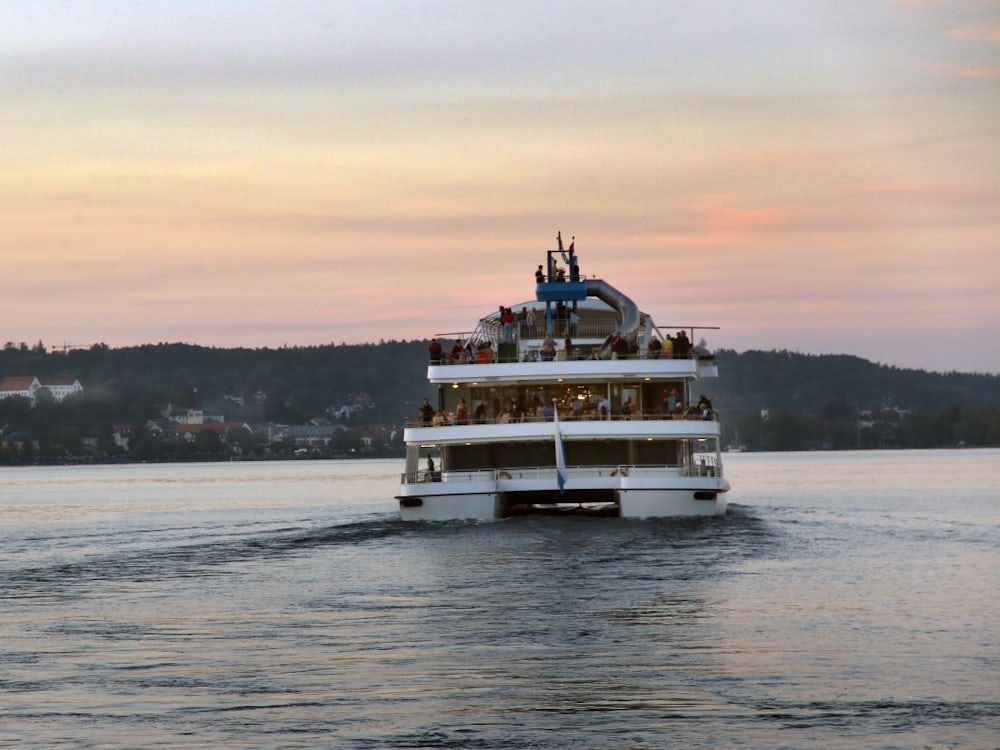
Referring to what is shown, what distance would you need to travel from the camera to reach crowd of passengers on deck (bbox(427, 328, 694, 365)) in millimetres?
46938

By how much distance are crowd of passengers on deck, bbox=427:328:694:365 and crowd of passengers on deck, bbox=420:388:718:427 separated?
1265 millimetres

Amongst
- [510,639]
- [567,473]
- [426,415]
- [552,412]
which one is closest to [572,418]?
[552,412]

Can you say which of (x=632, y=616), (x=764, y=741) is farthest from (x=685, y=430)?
(x=764, y=741)

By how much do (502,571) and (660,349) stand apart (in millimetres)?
15659

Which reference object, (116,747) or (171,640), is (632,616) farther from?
A: (116,747)

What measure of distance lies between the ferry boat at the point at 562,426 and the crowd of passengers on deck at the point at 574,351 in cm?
5

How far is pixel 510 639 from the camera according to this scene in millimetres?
25172

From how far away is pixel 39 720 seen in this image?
18.7 metres

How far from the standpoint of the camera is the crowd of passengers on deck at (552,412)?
153ft

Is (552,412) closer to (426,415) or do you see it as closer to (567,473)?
(567,473)

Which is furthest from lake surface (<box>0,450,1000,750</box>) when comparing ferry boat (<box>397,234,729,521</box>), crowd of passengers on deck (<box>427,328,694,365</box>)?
crowd of passengers on deck (<box>427,328,694,365</box>)

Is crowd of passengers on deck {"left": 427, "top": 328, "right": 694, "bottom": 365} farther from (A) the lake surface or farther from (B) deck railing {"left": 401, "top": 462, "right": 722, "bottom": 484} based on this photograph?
(A) the lake surface

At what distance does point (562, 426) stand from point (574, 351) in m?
3.49

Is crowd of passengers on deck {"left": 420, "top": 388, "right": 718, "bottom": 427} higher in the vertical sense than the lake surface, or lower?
higher
